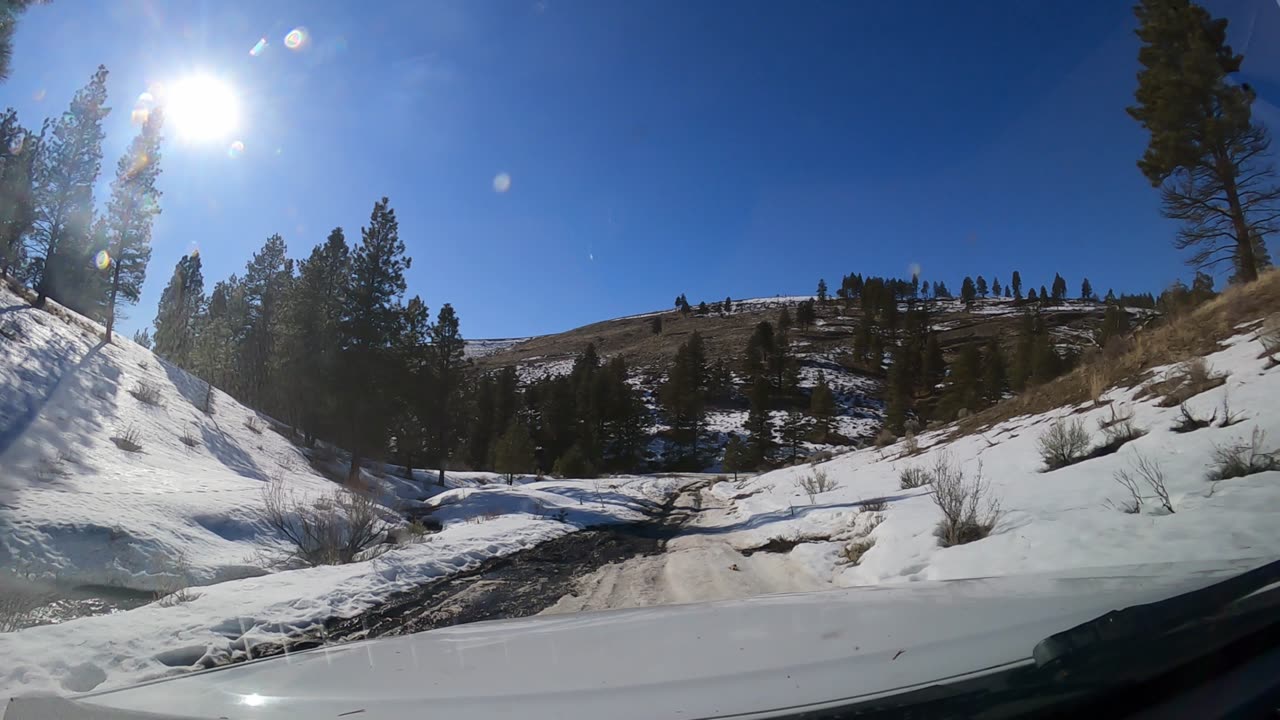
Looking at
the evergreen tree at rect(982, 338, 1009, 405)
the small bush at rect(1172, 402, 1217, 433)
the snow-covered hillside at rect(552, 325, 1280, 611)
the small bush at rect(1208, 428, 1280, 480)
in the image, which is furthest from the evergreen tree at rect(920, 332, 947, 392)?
the small bush at rect(1208, 428, 1280, 480)

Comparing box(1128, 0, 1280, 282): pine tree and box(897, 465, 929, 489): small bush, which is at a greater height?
box(1128, 0, 1280, 282): pine tree

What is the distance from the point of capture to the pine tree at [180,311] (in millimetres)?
44125

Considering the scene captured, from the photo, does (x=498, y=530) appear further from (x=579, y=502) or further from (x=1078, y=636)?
(x=1078, y=636)

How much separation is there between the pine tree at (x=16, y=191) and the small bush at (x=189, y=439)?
15856 mm

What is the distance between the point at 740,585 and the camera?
22.6 feet

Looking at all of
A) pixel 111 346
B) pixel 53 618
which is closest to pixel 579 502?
pixel 53 618

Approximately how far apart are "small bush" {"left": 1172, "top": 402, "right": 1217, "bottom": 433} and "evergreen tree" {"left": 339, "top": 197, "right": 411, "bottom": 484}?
26.2 m

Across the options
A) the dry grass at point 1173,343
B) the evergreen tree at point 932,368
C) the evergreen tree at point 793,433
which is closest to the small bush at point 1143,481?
the dry grass at point 1173,343

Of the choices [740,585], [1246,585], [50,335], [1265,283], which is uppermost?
[50,335]

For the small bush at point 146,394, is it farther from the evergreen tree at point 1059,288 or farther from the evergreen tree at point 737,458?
the evergreen tree at point 1059,288

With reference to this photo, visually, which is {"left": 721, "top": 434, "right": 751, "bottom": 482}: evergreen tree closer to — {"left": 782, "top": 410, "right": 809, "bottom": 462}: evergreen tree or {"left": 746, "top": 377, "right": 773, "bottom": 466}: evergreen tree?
{"left": 746, "top": 377, "right": 773, "bottom": 466}: evergreen tree

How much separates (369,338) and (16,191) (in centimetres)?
1724

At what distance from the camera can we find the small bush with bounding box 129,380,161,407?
1906 centimetres

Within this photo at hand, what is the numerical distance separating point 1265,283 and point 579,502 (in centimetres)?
1922
